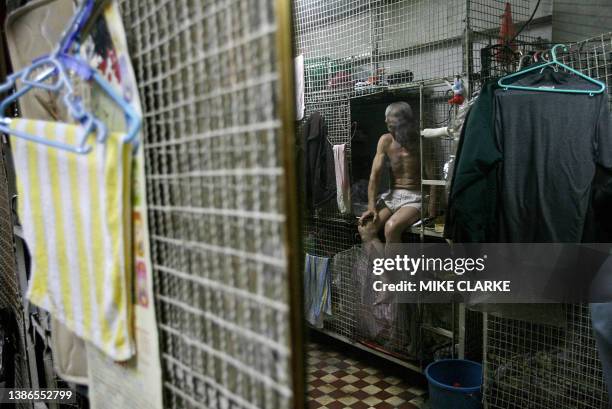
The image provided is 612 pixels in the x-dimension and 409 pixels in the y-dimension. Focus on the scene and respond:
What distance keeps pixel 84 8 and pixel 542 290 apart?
2.07m

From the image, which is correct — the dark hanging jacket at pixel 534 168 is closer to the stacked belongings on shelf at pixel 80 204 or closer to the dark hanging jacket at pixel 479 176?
the dark hanging jacket at pixel 479 176

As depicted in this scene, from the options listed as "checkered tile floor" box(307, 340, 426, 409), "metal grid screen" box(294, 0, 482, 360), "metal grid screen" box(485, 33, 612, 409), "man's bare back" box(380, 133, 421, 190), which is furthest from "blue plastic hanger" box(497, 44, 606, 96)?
"checkered tile floor" box(307, 340, 426, 409)

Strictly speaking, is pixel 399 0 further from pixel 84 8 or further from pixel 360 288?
pixel 84 8

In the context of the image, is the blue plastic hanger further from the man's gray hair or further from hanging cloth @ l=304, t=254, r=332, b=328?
hanging cloth @ l=304, t=254, r=332, b=328

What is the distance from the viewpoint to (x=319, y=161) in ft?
11.1

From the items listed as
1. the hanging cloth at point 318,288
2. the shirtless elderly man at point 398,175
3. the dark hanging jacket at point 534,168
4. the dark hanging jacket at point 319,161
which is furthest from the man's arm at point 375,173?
the dark hanging jacket at point 534,168

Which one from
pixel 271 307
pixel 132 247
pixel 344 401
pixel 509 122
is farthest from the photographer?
pixel 344 401

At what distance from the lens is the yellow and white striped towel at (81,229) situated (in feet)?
1.94

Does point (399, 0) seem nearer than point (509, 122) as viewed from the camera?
No

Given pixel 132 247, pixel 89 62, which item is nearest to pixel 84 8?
pixel 89 62

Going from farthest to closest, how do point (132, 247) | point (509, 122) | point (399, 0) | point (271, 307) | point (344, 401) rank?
point (399, 0), point (344, 401), point (509, 122), point (132, 247), point (271, 307)

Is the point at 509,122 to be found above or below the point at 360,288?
above

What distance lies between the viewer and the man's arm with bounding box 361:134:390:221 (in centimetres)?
304

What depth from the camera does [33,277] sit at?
798 mm
